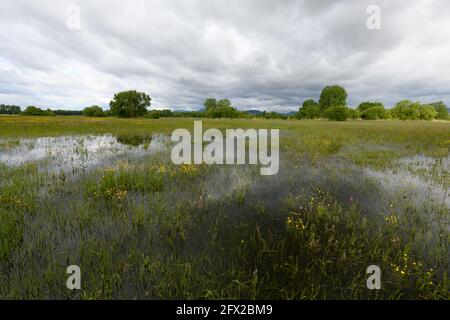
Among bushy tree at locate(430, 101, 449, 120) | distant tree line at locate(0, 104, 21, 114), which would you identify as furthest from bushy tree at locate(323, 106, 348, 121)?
distant tree line at locate(0, 104, 21, 114)

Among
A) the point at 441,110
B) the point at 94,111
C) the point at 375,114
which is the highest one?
the point at 441,110

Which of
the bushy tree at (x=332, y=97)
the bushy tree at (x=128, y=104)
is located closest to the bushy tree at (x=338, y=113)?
the bushy tree at (x=332, y=97)

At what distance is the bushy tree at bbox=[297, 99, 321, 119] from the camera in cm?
9922

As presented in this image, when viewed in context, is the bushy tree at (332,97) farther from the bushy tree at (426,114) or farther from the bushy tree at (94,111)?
the bushy tree at (94,111)

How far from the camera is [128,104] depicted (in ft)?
306

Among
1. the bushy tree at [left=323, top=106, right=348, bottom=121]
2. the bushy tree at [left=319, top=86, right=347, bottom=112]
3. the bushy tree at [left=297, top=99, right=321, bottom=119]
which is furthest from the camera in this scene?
the bushy tree at [left=297, top=99, right=321, bottom=119]

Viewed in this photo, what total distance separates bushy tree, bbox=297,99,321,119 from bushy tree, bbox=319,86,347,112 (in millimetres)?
3793

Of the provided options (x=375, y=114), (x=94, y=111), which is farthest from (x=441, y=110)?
(x=94, y=111)

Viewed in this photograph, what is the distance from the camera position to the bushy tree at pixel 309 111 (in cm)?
9922

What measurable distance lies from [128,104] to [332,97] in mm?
100344

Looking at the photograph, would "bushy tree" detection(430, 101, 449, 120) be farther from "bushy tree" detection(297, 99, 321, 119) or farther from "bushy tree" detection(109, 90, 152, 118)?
"bushy tree" detection(109, 90, 152, 118)

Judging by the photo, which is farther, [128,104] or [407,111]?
[407,111]

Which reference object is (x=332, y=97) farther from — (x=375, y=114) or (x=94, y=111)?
(x=94, y=111)
